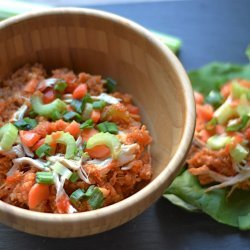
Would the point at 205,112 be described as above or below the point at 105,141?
below

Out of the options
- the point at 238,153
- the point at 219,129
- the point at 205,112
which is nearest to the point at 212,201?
the point at 238,153

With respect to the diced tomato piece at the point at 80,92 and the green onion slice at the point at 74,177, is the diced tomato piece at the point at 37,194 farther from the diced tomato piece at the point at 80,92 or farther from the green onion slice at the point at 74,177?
the diced tomato piece at the point at 80,92

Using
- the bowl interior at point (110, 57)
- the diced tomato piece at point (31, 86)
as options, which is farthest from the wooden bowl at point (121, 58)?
the diced tomato piece at point (31, 86)

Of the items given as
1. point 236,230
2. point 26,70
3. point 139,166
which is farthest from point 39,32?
point 236,230

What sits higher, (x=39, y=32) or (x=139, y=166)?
(x=39, y=32)

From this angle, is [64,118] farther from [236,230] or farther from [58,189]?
[236,230]

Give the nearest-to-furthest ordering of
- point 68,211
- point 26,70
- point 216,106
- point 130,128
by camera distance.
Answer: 1. point 68,211
2. point 130,128
3. point 26,70
4. point 216,106

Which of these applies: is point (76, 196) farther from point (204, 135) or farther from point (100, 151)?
point (204, 135)
